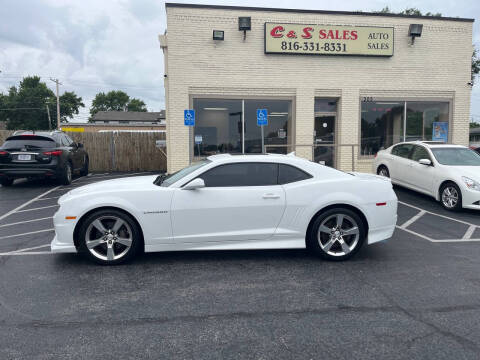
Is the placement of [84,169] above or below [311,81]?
below

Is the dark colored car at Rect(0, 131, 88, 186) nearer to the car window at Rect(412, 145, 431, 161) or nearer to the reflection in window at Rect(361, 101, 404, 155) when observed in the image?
the car window at Rect(412, 145, 431, 161)

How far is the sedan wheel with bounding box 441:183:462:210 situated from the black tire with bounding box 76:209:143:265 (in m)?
6.88

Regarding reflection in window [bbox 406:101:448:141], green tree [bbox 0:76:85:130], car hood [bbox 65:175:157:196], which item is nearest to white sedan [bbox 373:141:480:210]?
reflection in window [bbox 406:101:448:141]

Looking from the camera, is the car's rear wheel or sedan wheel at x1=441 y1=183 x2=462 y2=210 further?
the car's rear wheel

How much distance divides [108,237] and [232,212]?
5.13ft

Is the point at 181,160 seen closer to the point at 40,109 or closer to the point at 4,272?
the point at 4,272

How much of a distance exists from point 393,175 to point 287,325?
8621 millimetres

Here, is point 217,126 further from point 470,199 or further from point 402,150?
point 470,199

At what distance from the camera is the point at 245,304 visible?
3.69m

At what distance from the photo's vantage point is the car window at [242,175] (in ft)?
16.3

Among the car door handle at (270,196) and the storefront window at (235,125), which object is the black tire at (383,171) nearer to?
the storefront window at (235,125)

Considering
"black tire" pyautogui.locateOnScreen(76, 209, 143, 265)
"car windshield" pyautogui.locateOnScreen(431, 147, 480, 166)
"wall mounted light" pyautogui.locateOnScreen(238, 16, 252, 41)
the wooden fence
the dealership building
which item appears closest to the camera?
"black tire" pyautogui.locateOnScreen(76, 209, 143, 265)

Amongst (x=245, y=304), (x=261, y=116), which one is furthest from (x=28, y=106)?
(x=245, y=304)

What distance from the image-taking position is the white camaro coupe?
15.5 ft
